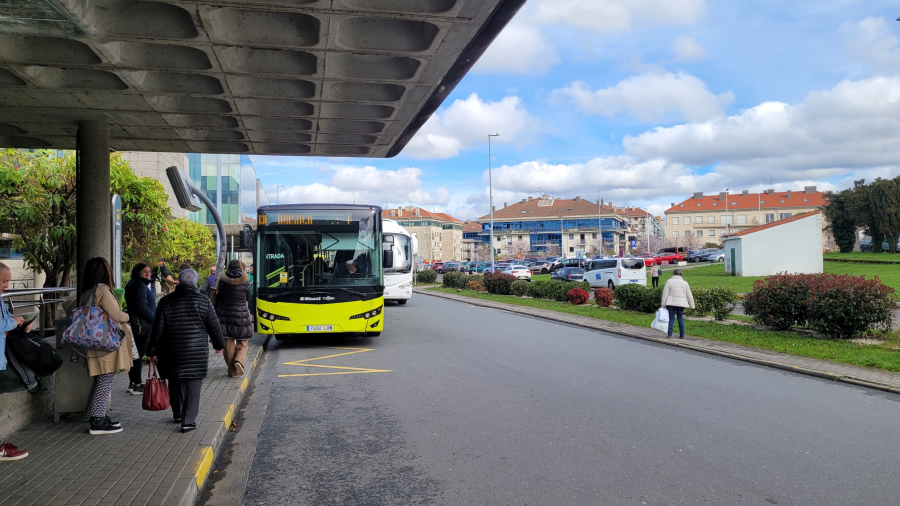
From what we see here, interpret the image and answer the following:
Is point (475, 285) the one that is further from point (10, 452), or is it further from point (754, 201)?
point (754, 201)

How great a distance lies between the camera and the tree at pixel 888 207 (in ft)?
188

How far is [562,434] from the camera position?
21.8ft

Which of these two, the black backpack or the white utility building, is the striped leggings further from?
the white utility building

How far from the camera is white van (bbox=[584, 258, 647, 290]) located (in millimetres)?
35562

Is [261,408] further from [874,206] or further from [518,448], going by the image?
[874,206]

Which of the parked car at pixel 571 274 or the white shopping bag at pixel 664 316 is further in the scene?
the parked car at pixel 571 274

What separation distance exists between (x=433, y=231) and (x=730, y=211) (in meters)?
65.2

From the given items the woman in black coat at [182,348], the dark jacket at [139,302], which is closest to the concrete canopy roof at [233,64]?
the dark jacket at [139,302]

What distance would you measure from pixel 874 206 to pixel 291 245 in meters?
60.3

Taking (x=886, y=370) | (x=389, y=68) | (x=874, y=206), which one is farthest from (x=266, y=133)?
(x=874, y=206)

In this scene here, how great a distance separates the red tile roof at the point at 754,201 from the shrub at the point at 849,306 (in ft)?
430

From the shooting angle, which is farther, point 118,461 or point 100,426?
point 100,426

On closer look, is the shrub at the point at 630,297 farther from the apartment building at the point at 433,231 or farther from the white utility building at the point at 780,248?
the apartment building at the point at 433,231

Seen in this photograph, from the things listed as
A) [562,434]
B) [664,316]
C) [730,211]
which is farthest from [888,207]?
[730,211]
